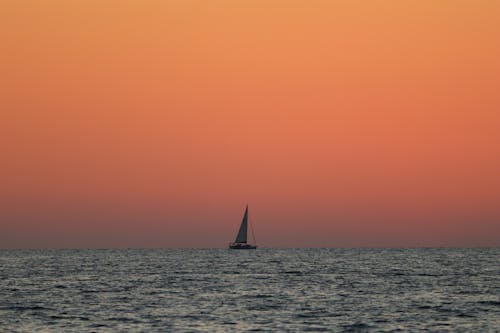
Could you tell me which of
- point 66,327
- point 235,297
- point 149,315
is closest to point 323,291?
point 235,297

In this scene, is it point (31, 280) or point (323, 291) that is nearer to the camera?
point (323, 291)

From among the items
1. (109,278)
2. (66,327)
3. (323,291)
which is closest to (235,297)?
(323,291)

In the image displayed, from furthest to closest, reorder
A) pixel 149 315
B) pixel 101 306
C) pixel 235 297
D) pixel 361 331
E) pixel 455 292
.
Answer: pixel 455 292 < pixel 235 297 < pixel 101 306 < pixel 149 315 < pixel 361 331

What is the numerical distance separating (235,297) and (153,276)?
1851 inches

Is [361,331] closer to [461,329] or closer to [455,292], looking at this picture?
[461,329]

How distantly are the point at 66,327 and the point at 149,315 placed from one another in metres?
9.68

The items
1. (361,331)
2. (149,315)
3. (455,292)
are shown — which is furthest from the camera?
(455,292)

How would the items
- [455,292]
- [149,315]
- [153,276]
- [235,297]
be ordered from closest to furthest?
1. [149,315]
2. [235,297]
3. [455,292]
4. [153,276]

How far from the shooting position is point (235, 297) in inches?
→ 3671

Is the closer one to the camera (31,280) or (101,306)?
(101,306)

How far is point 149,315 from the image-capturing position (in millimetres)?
75312

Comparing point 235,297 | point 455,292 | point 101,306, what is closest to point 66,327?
point 101,306

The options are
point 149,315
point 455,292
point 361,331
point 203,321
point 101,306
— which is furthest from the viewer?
point 455,292

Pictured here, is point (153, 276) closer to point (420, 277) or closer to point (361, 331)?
point (420, 277)
